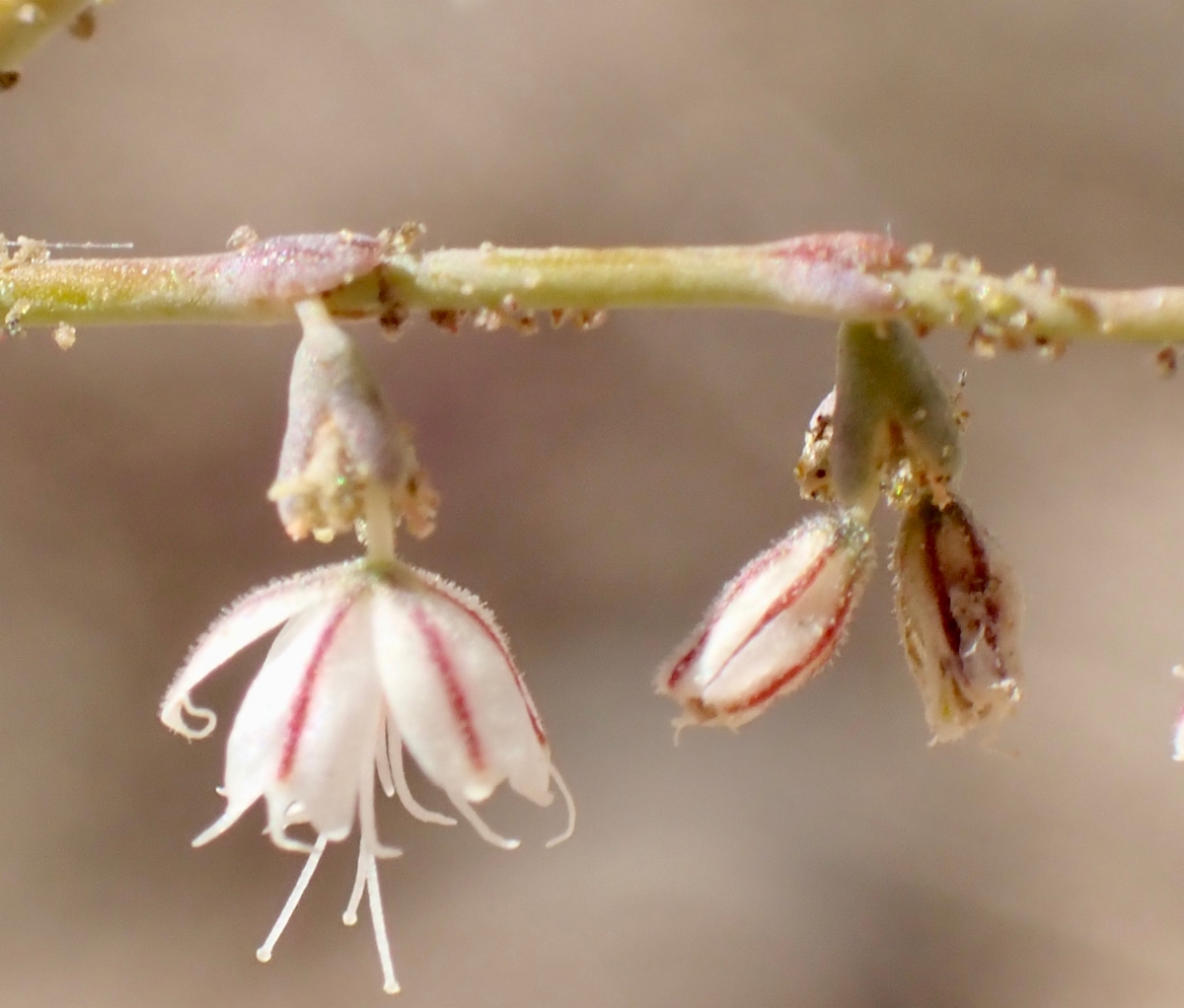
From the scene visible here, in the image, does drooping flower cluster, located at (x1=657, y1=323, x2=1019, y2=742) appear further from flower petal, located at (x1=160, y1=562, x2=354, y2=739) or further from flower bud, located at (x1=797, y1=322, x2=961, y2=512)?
flower petal, located at (x1=160, y1=562, x2=354, y2=739)

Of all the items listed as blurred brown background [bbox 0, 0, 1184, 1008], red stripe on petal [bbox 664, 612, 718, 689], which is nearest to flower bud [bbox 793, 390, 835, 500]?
red stripe on petal [bbox 664, 612, 718, 689]

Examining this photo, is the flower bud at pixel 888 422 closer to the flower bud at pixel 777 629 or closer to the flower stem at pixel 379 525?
the flower bud at pixel 777 629

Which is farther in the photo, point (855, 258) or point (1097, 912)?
point (1097, 912)

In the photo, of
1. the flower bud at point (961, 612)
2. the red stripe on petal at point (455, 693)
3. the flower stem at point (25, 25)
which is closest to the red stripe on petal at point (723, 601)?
the flower bud at point (961, 612)

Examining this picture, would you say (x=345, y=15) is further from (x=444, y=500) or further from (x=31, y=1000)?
(x=31, y=1000)

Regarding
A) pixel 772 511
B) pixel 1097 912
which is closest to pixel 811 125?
pixel 772 511
